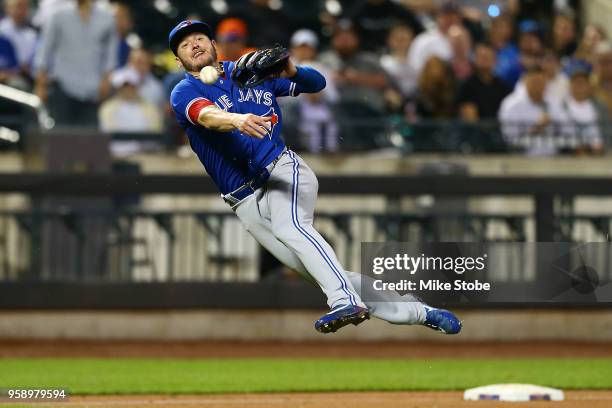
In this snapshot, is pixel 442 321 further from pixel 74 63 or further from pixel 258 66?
pixel 74 63

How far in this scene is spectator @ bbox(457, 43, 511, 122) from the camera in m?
14.6

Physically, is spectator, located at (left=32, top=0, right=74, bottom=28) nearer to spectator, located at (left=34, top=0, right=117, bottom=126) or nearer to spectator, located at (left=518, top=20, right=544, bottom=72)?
spectator, located at (left=34, top=0, right=117, bottom=126)

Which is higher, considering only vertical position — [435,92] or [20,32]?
[20,32]

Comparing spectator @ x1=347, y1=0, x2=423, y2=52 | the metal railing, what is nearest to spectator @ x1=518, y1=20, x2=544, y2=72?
spectator @ x1=347, y1=0, x2=423, y2=52

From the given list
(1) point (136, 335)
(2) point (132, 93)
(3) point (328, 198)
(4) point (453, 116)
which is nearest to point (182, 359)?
(1) point (136, 335)

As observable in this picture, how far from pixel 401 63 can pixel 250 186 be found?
296 inches

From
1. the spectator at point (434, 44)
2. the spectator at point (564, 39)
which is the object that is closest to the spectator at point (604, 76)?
the spectator at point (564, 39)

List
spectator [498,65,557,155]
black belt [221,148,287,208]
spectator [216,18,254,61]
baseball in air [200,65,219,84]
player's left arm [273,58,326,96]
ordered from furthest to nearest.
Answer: spectator [498,65,557,155] → spectator [216,18,254,61] → player's left arm [273,58,326,96] → black belt [221,148,287,208] → baseball in air [200,65,219,84]

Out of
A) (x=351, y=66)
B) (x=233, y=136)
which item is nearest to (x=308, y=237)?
(x=233, y=136)

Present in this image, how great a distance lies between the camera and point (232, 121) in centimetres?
692

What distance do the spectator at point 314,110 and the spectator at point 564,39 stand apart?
3.38 meters

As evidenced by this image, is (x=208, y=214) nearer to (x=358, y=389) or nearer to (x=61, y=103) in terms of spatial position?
(x=61, y=103)

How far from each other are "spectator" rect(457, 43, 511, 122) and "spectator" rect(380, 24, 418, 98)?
1.84 ft

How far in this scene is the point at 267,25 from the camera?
15656 mm
